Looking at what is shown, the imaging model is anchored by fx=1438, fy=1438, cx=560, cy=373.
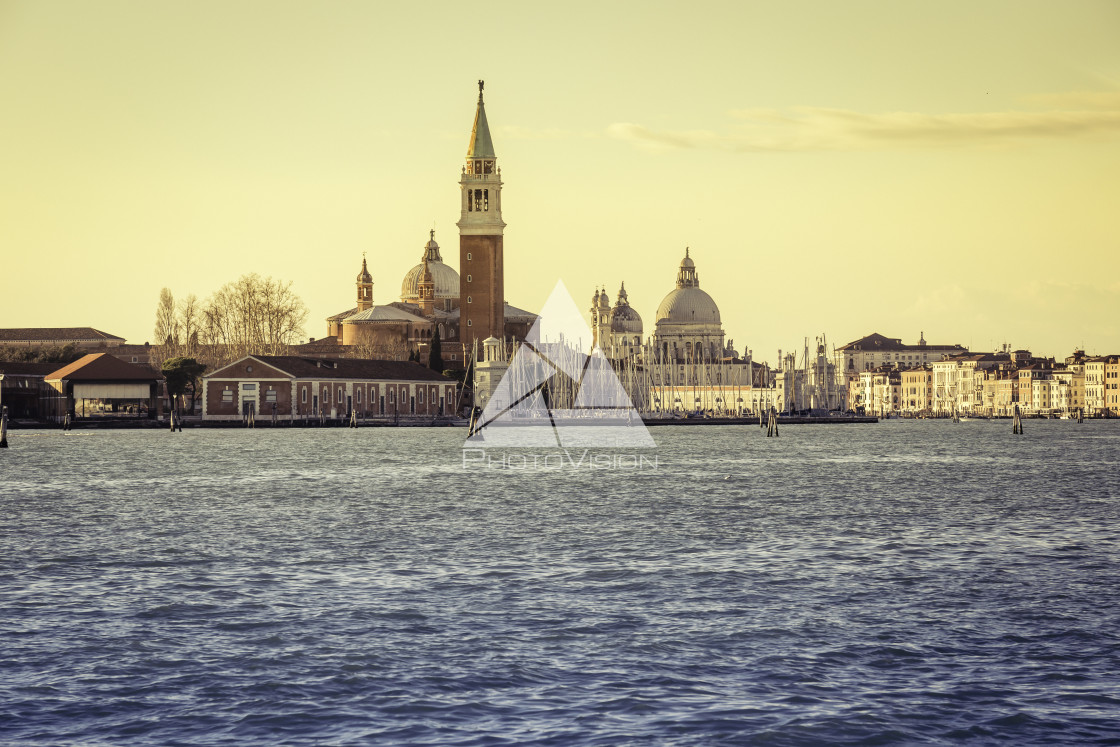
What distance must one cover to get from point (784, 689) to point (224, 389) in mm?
74917

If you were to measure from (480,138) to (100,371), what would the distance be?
117 ft

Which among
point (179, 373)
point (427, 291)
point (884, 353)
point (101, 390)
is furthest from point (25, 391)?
point (884, 353)

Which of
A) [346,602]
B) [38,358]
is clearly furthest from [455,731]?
[38,358]

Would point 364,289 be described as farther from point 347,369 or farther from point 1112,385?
point 1112,385

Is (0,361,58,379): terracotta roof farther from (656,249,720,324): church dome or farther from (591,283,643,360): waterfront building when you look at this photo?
(656,249,720,324): church dome

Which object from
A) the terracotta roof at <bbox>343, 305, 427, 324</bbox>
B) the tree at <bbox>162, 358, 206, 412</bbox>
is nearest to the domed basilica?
the terracotta roof at <bbox>343, 305, 427, 324</bbox>

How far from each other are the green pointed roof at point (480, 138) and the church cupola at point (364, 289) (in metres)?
23.4

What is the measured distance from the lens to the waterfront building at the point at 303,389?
83.4 meters

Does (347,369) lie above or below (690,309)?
below

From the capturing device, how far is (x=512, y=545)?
21875 millimetres

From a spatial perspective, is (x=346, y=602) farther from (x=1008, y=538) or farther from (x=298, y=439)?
(x=298, y=439)

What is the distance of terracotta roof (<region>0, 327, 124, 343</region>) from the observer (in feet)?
390

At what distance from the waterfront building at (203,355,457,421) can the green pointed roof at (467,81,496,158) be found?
20229mm

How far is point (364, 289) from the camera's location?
125688 millimetres
